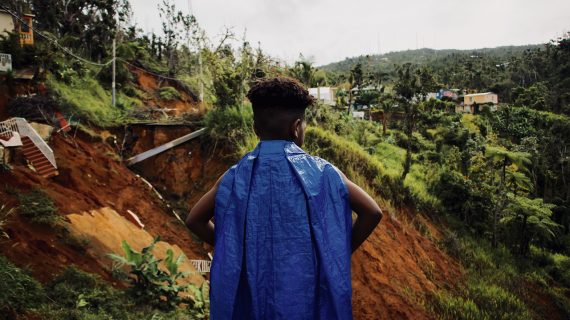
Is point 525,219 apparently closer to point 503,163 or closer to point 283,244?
point 503,163

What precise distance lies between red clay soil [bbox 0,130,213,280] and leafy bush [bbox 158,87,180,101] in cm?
975

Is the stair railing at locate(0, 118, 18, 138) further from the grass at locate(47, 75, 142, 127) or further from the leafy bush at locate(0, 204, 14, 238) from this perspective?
the leafy bush at locate(0, 204, 14, 238)

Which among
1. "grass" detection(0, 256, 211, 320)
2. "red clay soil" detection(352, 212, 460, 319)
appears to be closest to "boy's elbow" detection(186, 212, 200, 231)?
"grass" detection(0, 256, 211, 320)

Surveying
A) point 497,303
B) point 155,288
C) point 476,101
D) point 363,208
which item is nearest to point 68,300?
point 155,288

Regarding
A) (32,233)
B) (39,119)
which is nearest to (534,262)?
(32,233)

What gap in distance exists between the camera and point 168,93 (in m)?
20.1

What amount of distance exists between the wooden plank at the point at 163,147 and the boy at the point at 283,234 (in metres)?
8.99

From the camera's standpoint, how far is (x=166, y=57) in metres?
26.6

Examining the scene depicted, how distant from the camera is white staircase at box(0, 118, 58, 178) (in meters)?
7.59

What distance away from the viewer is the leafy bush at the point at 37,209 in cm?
541

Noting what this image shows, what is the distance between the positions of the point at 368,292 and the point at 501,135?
25.9 metres

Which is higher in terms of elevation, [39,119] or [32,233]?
[39,119]

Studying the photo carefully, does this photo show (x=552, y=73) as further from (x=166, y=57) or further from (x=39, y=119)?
(x=39, y=119)

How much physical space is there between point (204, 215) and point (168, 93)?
1954 cm
